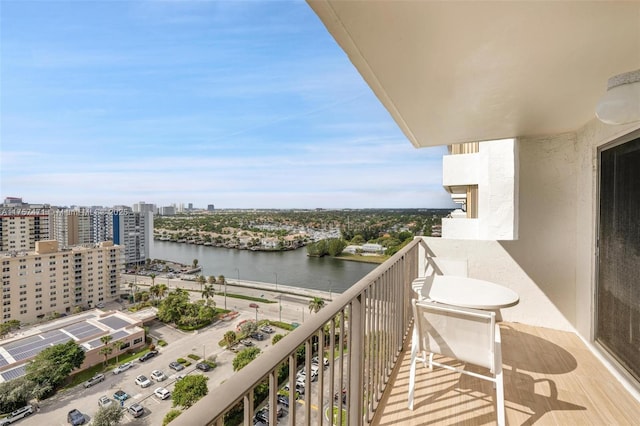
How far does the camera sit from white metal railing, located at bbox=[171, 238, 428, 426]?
2.04 ft

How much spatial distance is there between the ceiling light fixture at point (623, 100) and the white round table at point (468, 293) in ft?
3.82

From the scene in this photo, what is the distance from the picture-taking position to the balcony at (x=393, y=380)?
0.79m

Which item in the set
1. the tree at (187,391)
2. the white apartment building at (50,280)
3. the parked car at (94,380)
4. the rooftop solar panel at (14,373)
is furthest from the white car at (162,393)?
the white apartment building at (50,280)

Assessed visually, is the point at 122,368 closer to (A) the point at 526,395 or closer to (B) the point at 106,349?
(B) the point at 106,349

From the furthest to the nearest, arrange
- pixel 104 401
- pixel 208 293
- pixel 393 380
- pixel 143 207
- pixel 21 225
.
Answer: pixel 143 207 < pixel 208 293 < pixel 21 225 < pixel 104 401 < pixel 393 380

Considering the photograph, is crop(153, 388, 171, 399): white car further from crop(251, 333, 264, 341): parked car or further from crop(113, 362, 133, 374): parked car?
crop(251, 333, 264, 341): parked car

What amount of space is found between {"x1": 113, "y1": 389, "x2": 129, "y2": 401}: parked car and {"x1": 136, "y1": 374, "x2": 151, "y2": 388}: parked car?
759 mm

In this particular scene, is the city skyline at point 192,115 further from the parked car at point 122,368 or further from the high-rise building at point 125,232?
the parked car at point 122,368

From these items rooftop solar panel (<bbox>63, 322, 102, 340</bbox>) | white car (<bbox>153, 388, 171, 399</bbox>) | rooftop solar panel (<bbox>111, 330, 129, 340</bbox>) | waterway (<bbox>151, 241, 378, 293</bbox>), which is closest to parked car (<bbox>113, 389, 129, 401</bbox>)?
white car (<bbox>153, 388, 171, 399</bbox>)

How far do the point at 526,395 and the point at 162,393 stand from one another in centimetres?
1214

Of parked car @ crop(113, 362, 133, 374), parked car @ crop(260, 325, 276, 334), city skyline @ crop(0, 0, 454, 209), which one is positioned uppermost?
city skyline @ crop(0, 0, 454, 209)

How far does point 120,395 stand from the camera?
1074 cm

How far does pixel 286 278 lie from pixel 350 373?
892 inches

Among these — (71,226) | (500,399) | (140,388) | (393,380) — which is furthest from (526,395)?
(71,226)
